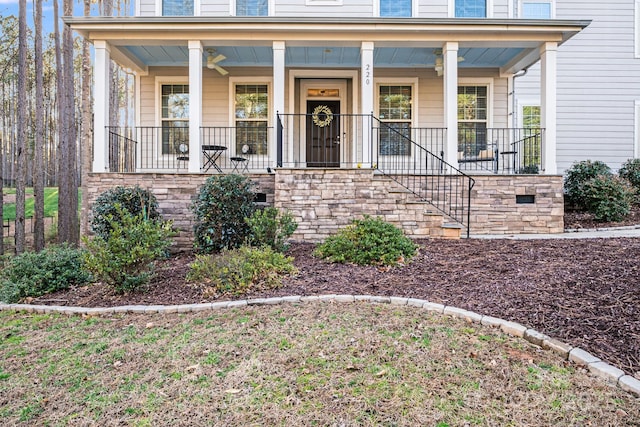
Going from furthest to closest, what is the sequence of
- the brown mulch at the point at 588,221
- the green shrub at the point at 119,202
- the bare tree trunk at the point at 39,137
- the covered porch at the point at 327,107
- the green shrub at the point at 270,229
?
1. the bare tree trunk at the point at 39,137
2. the covered porch at the point at 327,107
3. the brown mulch at the point at 588,221
4. the green shrub at the point at 119,202
5. the green shrub at the point at 270,229

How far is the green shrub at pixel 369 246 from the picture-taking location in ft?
16.2

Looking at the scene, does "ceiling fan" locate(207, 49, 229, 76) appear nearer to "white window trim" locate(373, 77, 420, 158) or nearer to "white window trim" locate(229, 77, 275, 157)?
"white window trim" locate(229, 77, 275, 157)

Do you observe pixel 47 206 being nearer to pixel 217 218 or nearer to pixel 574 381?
pixel 217 218

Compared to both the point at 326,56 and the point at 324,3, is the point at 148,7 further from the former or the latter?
the point at 326,56

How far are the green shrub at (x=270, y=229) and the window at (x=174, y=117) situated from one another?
4.83 meters

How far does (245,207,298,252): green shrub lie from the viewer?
17.3 ft

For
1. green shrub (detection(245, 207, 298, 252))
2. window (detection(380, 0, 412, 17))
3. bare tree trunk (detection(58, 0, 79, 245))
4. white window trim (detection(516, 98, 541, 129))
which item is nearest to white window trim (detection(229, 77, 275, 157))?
window (detection(380, 0, 412, 17))

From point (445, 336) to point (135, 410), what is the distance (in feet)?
6.62

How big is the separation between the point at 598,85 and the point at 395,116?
5.43 metres

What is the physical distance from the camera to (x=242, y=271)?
4250 millimetres

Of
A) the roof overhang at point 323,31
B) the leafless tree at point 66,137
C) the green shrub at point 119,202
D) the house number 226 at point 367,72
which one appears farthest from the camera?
the leafless tree at point 66,137

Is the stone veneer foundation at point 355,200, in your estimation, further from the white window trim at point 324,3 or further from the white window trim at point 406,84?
the white window trim at point 324,3

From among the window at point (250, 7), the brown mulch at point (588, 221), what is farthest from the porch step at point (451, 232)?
the window at point (250, 7)

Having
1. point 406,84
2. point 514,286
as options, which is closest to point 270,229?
point 514,286
